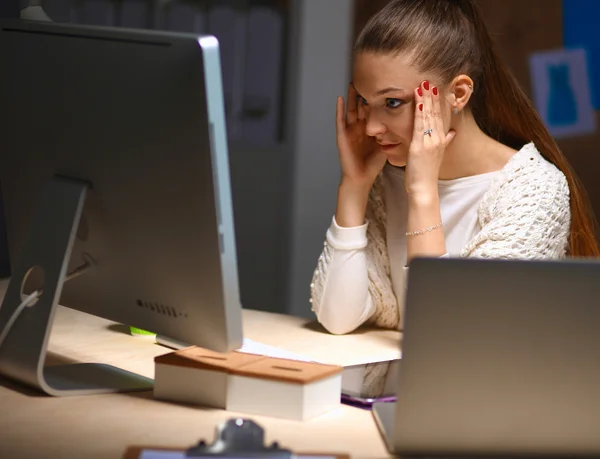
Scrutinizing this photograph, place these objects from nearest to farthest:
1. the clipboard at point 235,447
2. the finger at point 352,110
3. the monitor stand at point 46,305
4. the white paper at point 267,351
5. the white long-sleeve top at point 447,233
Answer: the clipboard at point 235,447
the monitor stand at point 46,305
the white paper at point 267,351
the white long-sleeve top at point 447,233
the finger at point 352,110

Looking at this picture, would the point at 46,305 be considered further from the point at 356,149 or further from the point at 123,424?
the point at 356,149

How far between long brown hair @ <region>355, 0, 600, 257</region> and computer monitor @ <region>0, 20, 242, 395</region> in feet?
2.29

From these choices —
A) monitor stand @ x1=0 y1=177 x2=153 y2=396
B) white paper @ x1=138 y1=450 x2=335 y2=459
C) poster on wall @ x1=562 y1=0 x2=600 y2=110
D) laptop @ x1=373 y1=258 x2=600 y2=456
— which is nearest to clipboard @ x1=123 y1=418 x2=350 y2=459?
white paper @ x1=138 y1=450 x2=335 y2=459

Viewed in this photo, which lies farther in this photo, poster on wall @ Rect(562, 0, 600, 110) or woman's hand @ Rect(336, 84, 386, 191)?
poster on wall @ Rect(562, 0, 600, 110)

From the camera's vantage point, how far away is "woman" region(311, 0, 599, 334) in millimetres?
1744

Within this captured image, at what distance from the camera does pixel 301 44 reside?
315cm

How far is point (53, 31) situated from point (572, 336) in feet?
2.54

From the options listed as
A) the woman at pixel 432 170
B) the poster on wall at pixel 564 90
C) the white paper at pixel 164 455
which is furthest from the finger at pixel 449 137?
the poster on wall at pixel 564 90

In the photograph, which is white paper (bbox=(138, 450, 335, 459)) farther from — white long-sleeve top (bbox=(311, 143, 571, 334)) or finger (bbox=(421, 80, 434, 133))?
finger (bbox=(421, 80, 434, 133))

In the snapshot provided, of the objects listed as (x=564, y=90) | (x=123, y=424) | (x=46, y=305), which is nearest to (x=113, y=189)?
(x=46, y=305)

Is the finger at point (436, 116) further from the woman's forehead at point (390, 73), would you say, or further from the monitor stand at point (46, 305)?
the monitor stand at point (46, 305)

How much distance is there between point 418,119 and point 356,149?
7.6 inches

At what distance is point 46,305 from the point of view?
4.13 feet

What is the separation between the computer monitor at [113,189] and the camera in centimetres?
112
